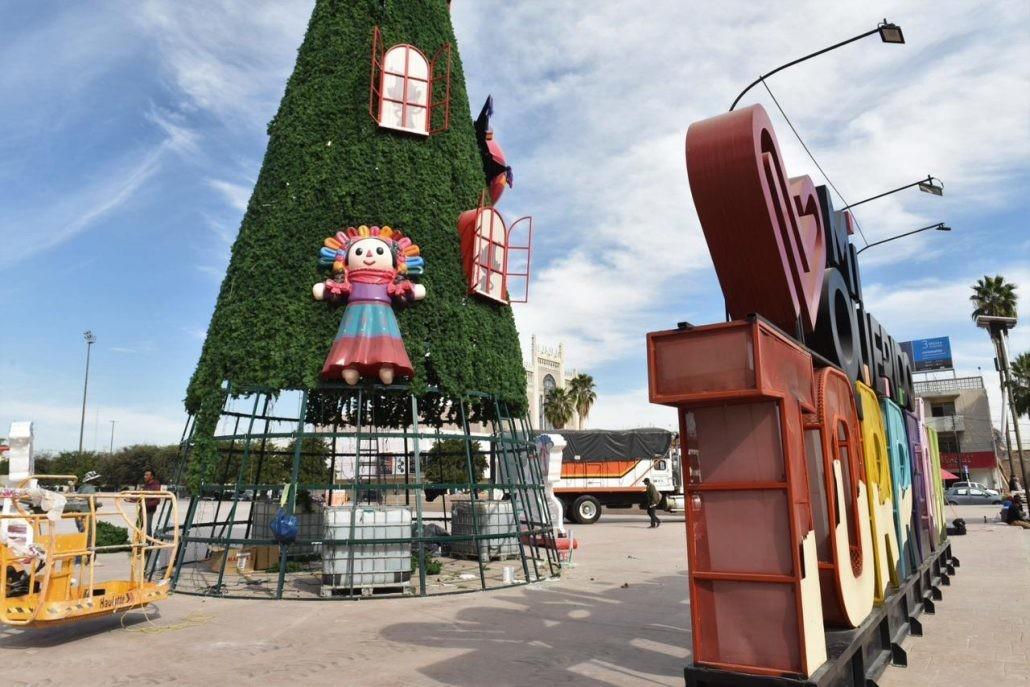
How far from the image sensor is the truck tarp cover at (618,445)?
2741 cm

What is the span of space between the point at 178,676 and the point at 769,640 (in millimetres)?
5723

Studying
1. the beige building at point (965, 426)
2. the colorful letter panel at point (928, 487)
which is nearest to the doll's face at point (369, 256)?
the colorful letter panel at point (928, 487)

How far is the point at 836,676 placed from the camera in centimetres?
487

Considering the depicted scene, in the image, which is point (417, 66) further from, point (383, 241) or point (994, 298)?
point (994, 298)

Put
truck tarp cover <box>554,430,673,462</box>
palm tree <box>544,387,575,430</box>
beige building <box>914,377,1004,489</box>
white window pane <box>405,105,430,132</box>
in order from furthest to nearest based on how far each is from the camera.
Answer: palm tree <box>544,387,575,430</box>, beige building <box>914,377,1004,489</box>, truck tarp cover <box>554,430,673,462</box>, white window pane <box>405,105,430,132</box>

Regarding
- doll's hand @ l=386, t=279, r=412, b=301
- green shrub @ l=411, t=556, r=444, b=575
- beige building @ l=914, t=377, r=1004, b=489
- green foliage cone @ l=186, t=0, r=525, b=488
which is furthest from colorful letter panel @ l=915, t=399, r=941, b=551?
beige building @ l=914, t=377, r=1004, b=489

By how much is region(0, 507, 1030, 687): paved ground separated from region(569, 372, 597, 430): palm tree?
63.7 metres

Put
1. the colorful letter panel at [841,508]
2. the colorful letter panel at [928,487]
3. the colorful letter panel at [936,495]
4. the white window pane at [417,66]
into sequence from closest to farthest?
the colorful letter panel at [841,508]
the colorful letter panel at [928,487]
the colorful letter panel at [936,495]
the white window pane at [417,66]

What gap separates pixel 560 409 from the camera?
76.0 m

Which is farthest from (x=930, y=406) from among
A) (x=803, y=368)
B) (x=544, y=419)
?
(x=803, y=368)

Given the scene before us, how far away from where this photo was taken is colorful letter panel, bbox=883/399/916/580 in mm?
8227

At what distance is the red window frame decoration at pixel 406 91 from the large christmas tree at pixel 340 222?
0.62 ft

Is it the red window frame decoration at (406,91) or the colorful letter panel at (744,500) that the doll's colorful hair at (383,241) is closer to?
the red window frame decoration at (406,91)

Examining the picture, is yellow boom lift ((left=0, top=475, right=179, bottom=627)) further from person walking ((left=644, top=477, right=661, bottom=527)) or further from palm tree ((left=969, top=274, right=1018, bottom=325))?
palm tree ((left=969, top=274, right=1018, bottom=325))
